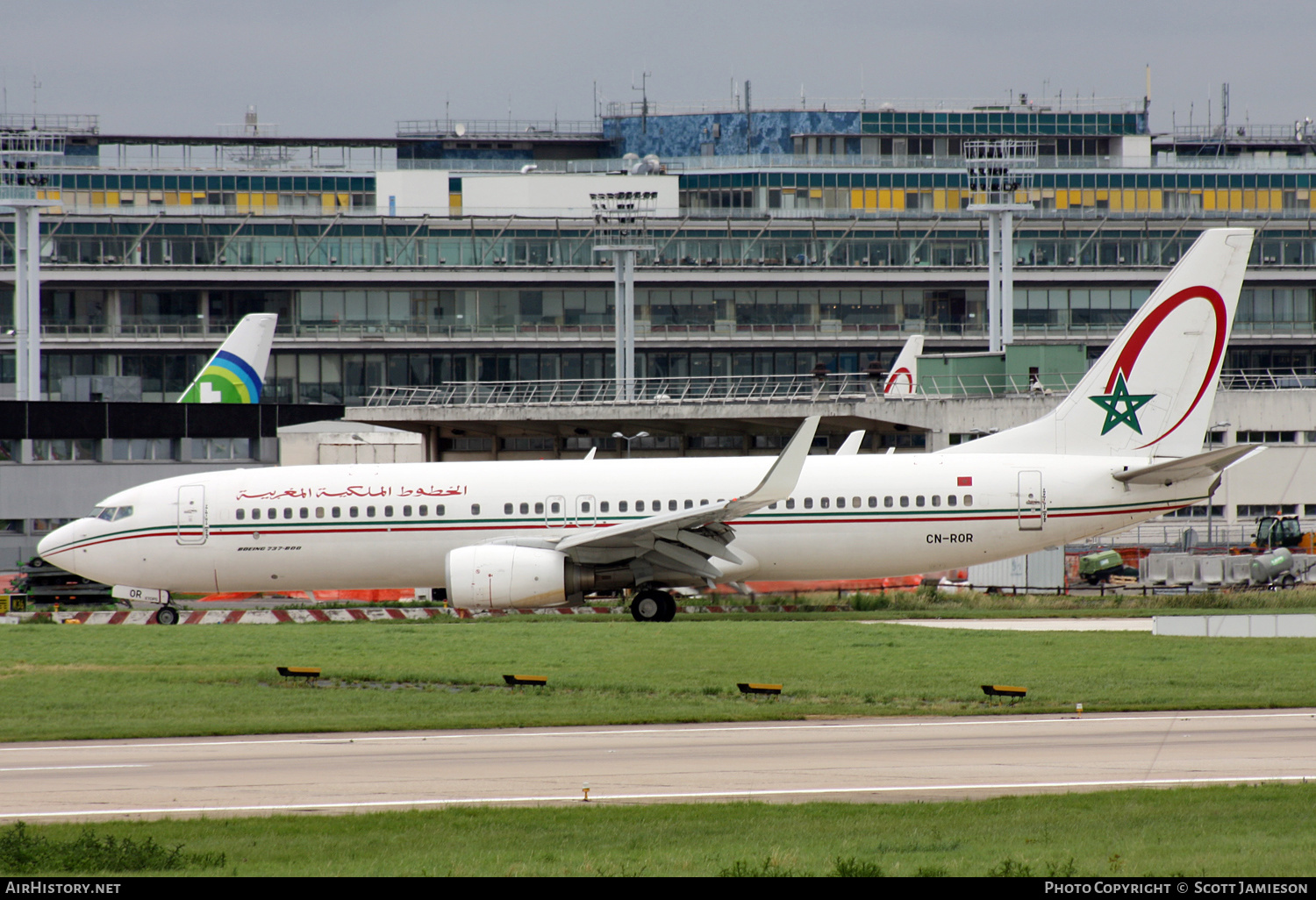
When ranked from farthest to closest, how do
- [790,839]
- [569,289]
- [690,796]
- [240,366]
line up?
1. [569,289]
2. [240,366]
3. [690,796]
4. [790,839]

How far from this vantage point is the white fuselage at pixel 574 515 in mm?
32781

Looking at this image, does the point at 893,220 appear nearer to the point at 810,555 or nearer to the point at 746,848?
the point at 810,555

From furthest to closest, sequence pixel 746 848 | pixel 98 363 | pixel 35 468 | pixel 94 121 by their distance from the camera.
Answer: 1. pixel 94 121
2. pixel 98 363
3. pixel 35 468
4. pixel 746 848

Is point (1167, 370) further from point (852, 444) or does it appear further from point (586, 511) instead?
point (586, 511)

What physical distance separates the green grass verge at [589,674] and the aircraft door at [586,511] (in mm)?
2474

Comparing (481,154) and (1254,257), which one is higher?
(481,154)

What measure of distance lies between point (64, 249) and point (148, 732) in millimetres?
84986

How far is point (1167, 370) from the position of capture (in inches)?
1318

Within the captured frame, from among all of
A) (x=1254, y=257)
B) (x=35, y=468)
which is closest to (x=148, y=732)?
(x=35, y=468)

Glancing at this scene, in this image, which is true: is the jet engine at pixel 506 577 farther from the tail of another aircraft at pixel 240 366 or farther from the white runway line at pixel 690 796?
the tail of another aircraft at pixel 240 366

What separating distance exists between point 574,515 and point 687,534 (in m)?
2.77

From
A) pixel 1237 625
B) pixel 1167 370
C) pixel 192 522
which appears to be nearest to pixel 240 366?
pixel 192 522

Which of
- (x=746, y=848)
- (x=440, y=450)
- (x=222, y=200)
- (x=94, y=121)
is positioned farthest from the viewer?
(x=94, y=121)
